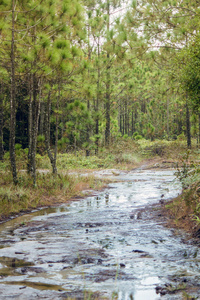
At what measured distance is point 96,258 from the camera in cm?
447

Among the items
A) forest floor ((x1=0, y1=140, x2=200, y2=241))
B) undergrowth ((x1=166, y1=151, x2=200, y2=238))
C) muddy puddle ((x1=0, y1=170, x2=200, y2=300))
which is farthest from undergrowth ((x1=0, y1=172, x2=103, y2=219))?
undergrowth ((x1=166, y1=151, x2=200, y2=238))

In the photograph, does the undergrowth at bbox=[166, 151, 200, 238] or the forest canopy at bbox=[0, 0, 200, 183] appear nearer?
the undergrowth at bbox=[166, 151, 200, 238]

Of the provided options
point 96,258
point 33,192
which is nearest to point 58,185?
point 33,192

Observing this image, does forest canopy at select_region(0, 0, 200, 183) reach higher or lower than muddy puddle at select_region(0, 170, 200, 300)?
higher

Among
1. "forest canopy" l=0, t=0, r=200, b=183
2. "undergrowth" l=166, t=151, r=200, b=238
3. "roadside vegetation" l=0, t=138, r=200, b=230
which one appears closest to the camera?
"undergrowth" l=166, t=151, r=200, b=238

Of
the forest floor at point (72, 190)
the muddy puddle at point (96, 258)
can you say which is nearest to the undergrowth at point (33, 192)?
the forest floor at point (72, 190)

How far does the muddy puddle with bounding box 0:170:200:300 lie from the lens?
11.1 feet

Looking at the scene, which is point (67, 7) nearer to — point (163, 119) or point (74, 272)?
point (74, 272)

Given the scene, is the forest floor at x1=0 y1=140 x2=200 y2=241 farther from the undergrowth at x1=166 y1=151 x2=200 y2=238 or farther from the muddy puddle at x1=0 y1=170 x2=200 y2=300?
the muddy puddle at x1=0 y1=170 x2=200 y2=300

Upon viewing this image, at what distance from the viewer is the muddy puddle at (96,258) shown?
3.37 meters

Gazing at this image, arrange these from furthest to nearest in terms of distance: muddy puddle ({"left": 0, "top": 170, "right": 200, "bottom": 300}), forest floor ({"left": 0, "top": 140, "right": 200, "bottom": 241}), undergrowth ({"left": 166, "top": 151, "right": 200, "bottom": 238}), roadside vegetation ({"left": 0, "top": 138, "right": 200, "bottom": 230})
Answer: roadside vegetation ({"left": 0, "top": 138, "right": 200, "bottom": 230}) < forest floor ({"left": 0, "top": 140, "right": 200, "bottom": 241}) < undergrowth ({"left": 166, "top": 151, "right": 200, "bottom": 238}) < muddy puddle ({"left": 0, "top": 170, "right": 200, "bottom": 300})

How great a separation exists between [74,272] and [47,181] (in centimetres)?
682

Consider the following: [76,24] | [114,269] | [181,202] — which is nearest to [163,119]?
[76,24]

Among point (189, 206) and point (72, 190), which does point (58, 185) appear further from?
point (189, 206)
